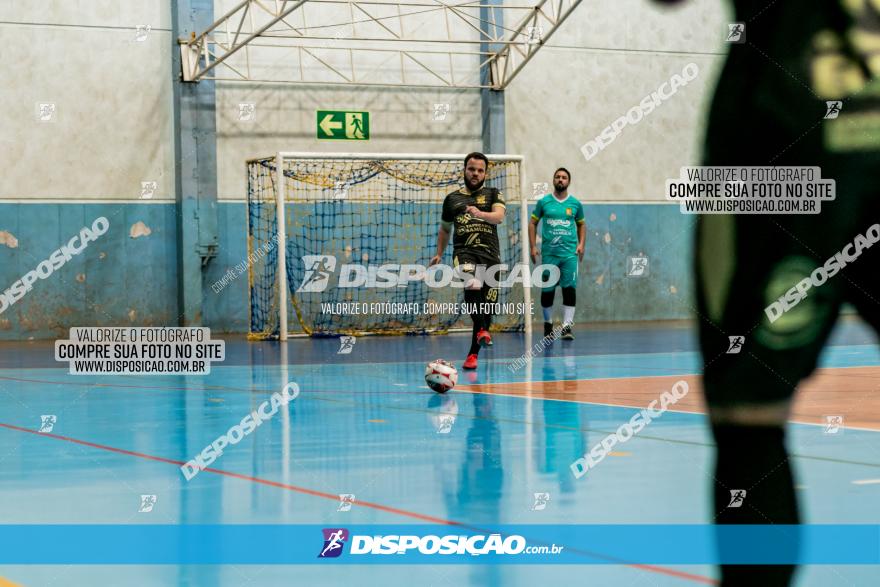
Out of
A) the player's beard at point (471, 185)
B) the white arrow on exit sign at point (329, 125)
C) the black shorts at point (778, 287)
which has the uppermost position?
the white arrow on exit sign at point (329, 125)

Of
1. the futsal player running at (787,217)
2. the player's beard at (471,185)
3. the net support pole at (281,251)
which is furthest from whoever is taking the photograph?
the net support pole at (281,251)

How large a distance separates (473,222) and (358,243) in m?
8.81

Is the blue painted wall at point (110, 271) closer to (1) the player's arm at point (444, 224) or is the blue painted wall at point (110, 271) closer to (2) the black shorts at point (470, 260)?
(1) the player's arm at point (444, 224)

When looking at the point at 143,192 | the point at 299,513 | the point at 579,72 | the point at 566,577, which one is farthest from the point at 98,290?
the point at 566,577

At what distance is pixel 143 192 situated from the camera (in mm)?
18594

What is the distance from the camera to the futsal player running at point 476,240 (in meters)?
10.4

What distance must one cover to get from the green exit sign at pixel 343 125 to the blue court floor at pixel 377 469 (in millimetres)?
10347

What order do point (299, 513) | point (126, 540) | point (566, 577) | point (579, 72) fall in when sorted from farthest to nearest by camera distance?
point (579, 72) → point (299, 513) → point (126, 540) → point (566, 577)

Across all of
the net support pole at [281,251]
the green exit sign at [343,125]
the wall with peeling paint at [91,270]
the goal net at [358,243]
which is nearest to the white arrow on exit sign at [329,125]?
the green exit sign at [343,125]

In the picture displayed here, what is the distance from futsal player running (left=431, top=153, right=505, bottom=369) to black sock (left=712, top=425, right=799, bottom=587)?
28.4 feet

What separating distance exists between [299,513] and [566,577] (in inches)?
52.9

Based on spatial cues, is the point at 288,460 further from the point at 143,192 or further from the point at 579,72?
the point at 579,72

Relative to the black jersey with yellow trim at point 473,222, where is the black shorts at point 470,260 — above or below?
below

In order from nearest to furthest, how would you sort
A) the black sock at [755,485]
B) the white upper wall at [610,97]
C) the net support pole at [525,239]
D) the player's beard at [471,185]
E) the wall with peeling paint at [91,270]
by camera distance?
the black sock at [755,485]
the player's beard at [471,185]
the net support pole at [525,239]
the wall with peeling paint at [91,270]
the white upper wall at [610,97]
